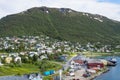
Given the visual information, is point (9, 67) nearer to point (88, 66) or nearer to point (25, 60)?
point (25, 60)

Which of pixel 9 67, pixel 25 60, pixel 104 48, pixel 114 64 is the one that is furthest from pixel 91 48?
pixel 9 67

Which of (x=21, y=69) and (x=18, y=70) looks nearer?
(x=18, y=70)

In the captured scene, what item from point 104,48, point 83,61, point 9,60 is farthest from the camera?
point 104,48

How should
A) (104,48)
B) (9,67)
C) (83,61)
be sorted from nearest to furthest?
(9,67)
(83,61)
(104,48)

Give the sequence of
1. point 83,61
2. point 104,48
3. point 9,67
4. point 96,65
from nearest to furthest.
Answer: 1. point 9,67
2. point 96,65
3. point 83,61
4. point 104,48

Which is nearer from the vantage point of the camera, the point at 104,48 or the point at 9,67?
the point at 9,67

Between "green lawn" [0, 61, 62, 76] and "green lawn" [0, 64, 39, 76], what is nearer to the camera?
"green lawn" [0, 64, 39, 76]

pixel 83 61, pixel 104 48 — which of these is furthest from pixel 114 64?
pixel 104 48

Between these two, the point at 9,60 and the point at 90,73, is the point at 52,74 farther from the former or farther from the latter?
the point at 9,60

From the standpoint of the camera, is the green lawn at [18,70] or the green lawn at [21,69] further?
the green lawn at [21,69]
